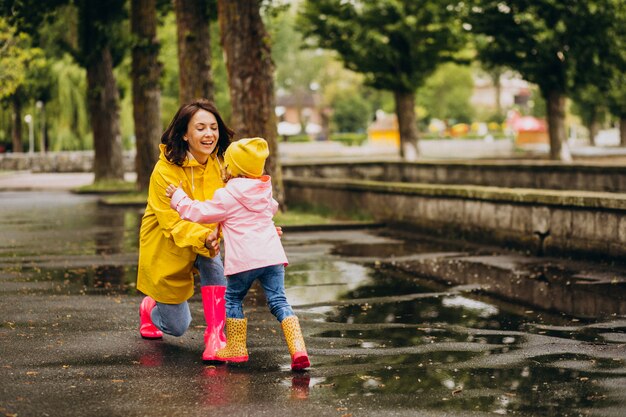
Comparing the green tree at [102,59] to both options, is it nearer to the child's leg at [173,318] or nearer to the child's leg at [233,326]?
the child's leg at [173,318]

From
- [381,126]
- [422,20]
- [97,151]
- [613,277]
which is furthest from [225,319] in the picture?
[381,126]

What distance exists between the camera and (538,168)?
23.6 meters

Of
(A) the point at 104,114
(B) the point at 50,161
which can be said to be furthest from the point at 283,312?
(B) the point at 50,161

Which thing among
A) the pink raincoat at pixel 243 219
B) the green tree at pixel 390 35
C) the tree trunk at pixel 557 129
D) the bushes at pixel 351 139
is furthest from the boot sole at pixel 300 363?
the bushes at pixel 351 139

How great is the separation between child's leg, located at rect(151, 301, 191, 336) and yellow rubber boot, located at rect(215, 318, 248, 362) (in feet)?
2.40

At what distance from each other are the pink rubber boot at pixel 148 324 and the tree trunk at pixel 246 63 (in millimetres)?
12317

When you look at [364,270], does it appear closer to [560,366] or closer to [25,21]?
[560,366]

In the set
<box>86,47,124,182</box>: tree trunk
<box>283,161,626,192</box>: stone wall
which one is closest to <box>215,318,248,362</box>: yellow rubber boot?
<box>283,161,626,192</box>: stone wall

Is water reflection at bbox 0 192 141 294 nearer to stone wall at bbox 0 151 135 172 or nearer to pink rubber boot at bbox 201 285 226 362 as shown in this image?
pink rubber boot at bbox 201 285 226 362

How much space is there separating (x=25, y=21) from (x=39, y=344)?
2058cm

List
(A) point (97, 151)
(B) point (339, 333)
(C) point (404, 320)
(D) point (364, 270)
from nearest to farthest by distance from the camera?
1. (B) point (339, 333)
2. (C) point (404, 320)
3. (D) point (364, 270)
4. (A) point (97, 151)

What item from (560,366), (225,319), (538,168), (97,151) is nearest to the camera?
(560,366)

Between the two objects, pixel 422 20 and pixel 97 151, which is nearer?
pixel 97 151

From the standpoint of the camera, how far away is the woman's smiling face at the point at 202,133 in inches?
305
